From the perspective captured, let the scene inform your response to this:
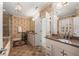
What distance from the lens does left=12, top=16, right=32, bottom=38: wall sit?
183 cm

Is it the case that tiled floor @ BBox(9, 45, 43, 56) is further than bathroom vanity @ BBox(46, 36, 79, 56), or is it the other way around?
tiled floor @ BBox(9, 45, 43, 56)

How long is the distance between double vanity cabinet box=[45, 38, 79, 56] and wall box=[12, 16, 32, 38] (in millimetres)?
416

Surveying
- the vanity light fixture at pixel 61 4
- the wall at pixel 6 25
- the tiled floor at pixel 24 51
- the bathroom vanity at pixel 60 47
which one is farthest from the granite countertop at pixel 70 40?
the wall at pixel 6 25

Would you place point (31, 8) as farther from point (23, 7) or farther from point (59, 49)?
point (59, 49)

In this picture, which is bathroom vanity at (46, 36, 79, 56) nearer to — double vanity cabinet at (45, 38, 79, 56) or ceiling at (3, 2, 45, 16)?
double vanity cabinet at (45, 38, 79, 56)

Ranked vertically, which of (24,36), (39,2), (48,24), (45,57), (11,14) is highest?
(39,2)

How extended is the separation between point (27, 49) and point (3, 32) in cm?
47

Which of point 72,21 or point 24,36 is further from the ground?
point 72,21

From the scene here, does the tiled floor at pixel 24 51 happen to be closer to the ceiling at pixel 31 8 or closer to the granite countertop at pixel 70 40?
the granite countertop at pixel 70 40

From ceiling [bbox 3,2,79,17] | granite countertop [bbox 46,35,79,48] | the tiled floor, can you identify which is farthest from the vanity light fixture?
the tiled floor

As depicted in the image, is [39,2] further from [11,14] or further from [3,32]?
[3,32]

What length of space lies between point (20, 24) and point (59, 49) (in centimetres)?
75

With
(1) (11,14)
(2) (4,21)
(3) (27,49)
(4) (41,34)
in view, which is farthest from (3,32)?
(4) (41,34)

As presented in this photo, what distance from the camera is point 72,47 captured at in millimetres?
1689
